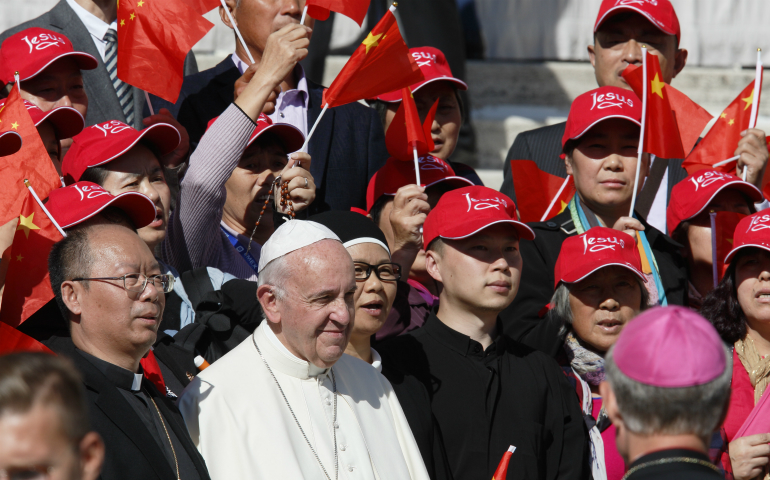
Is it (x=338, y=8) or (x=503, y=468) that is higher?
(x=338, y=8)

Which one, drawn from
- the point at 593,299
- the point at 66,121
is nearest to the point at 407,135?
the point at 593,299

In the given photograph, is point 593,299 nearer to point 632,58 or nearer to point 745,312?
point 745,312

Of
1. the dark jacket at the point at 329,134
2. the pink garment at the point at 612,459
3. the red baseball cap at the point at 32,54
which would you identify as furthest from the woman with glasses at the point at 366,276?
the red baseball cap at the point at 32,54

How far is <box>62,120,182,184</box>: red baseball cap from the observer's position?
3.96m

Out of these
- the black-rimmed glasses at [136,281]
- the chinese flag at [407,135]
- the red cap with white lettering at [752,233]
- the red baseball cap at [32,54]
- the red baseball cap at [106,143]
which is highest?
the red baseball cap at [32,54]

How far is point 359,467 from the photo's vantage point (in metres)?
3.36

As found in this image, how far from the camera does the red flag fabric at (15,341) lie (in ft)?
10.1

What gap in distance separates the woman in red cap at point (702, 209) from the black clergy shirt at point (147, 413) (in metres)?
2.87

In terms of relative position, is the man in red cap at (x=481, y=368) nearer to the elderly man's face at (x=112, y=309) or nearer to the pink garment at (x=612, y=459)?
the pink garment at (x=612, y=459)

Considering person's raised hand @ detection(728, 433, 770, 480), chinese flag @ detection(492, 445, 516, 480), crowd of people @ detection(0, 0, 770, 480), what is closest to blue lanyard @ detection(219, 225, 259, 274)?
crowd of people @ detection(0, 0, 770, 480)

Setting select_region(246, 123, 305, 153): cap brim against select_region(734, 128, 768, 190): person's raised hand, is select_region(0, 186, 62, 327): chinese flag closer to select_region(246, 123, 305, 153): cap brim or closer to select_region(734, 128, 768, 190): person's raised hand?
select_region(246, 123, 305, 153): cap brim

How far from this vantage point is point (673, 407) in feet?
7.80

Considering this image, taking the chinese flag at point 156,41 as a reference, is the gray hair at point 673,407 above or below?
below

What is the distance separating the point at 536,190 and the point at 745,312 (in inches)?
56.8
